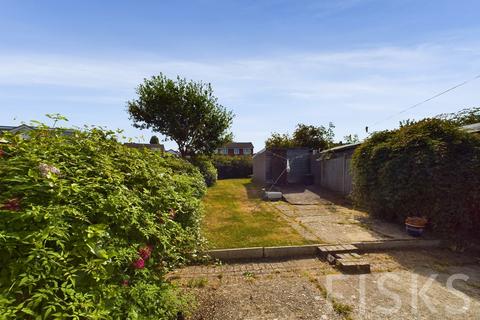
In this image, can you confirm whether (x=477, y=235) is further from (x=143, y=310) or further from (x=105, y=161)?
(x=105, y=161)

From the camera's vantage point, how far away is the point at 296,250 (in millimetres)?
4988

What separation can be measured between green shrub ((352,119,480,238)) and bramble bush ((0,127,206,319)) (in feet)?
18.7

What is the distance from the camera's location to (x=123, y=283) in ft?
6.21

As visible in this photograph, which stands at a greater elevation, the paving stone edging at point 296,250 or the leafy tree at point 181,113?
the leafy tree at point 181,113

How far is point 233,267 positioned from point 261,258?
64 cm

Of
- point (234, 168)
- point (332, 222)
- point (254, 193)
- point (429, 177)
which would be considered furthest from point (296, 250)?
point (234, 168)

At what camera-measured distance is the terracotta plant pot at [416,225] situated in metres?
5.66

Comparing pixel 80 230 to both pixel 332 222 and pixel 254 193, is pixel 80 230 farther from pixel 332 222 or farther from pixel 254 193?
pixel 254 193

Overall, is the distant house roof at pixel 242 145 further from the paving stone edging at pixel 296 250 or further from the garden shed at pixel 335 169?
the paving stone edging at pixel 296 250

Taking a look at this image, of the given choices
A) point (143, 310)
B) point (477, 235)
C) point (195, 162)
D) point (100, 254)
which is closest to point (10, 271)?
point (100, 254)

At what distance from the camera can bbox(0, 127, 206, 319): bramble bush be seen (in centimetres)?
139

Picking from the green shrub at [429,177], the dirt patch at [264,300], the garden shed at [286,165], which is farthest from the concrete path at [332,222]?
the garden shed at [286,165]

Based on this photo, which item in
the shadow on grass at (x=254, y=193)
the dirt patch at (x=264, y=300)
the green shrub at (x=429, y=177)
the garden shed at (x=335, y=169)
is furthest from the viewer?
the shadow on grass at (x=254, y=193)

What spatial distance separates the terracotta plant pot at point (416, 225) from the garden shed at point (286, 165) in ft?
30.1
